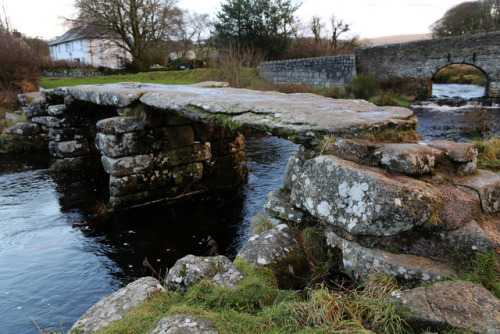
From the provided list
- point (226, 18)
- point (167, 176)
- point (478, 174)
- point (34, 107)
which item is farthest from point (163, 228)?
point (226, 18)

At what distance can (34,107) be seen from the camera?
1088 centimetres

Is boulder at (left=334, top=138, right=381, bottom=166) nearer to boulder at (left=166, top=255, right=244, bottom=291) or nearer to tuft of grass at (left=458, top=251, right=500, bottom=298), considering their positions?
tuft of grass at (left=458, top=251, right=500, bottom=298)

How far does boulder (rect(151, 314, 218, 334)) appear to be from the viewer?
1.78 metres

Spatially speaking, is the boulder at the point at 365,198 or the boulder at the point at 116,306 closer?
the boulder at the point at 116,306

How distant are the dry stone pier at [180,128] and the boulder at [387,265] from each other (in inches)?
47.5

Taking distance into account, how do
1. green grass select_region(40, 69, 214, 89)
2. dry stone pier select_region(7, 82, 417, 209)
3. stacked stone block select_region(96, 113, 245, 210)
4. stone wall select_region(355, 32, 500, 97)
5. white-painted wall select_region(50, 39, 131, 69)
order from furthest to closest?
1. white-painted wall select_region(50, 39, 131, 69)
2. green grass select_region(40, 69, 214, 89)
3. stone wall select_region(355, 32, 500, 97)
4. stacked stone block select_region(96, 113, 245, 210)
5. dry stone pier select_region(7, 82, 417, 209)

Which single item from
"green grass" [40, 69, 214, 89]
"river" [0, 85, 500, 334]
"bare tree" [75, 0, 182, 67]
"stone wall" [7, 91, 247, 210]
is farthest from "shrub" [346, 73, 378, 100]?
"bare tree" [75, 0, 182, 67]

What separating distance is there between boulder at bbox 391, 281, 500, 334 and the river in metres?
2.91

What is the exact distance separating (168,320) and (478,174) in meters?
3.00

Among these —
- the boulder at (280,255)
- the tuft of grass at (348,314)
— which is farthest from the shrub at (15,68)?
the tuft of grass at (348,314)

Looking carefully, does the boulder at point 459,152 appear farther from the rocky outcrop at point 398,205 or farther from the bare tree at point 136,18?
the bare tree at point 136,18

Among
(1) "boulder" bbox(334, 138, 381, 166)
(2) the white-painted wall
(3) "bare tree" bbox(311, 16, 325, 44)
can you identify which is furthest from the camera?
(2) the white-painted wall

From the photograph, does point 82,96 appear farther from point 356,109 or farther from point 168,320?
Result: point 168,320

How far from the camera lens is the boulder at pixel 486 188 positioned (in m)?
2.69
